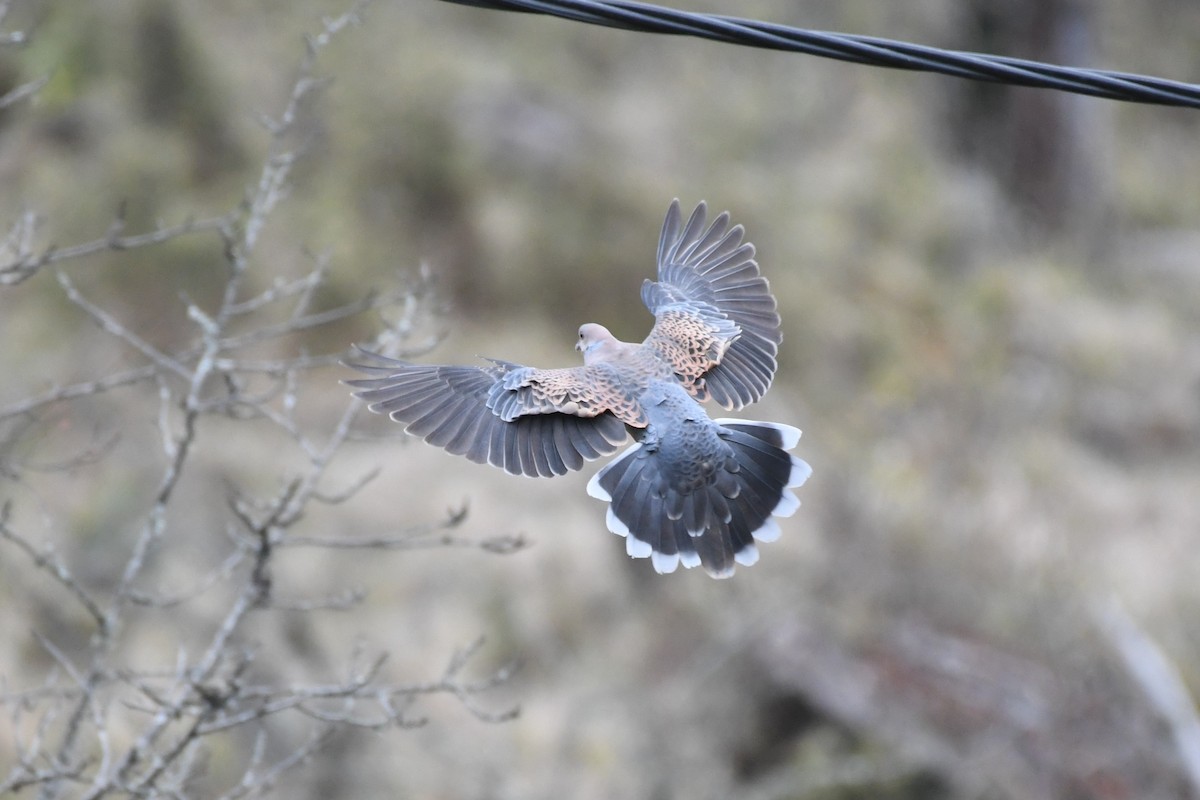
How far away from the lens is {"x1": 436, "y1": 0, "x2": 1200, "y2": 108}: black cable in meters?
2.42

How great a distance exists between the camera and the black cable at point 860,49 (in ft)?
7.94

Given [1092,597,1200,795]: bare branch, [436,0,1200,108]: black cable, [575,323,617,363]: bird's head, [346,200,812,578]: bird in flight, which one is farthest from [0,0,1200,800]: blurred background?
[436,0,1200,108]: black cable

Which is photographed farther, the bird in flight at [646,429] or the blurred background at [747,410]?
the blurred background at [747,410]

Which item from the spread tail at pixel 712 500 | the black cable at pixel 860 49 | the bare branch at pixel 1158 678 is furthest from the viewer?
the bare branch at pixel 1158 678

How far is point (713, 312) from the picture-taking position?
3557 mm

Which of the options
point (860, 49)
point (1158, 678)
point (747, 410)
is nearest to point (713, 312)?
point (860, 49)

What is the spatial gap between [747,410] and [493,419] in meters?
4.74

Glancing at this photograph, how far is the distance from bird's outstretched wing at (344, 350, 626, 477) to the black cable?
867 millimetres

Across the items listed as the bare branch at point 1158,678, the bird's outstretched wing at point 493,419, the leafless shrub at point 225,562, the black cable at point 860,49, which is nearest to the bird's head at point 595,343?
the bird's outstretched wing at point 493,419

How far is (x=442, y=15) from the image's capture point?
471 inches

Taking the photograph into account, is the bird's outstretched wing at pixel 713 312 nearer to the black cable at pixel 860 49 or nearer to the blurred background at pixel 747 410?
the black cable at pixel 860 49

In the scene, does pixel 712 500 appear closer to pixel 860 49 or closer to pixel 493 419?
pixel 493 419

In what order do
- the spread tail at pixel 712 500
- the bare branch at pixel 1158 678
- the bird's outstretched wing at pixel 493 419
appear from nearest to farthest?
1. the bird's outstretched wing at pixel 493 419
2. the spread tail at pixel 712 500
3. the bare branch at pixel 1158 678

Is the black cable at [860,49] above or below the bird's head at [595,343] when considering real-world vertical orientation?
below
